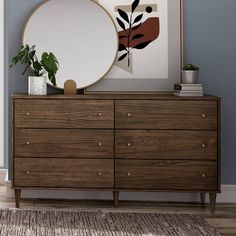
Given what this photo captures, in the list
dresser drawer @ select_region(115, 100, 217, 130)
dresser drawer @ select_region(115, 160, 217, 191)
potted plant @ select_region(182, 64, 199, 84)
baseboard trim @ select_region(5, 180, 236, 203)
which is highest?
potted plant @ select_region(182, 64, 199, 84)

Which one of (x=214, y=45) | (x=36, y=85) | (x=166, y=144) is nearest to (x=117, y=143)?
(x=166, y=144)

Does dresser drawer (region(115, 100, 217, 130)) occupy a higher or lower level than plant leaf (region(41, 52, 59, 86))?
lower

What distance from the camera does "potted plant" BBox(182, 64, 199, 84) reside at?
3855 mm

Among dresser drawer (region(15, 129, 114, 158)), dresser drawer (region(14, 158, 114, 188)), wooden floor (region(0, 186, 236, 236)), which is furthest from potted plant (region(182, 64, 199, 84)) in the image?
wooden floor (region(0, 186, 236, 236))

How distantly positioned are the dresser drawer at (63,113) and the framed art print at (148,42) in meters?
0.38

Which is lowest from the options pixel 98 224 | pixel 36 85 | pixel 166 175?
pixel 98 224

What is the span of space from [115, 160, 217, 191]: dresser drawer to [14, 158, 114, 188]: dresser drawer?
9 cm

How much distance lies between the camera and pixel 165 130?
370cm

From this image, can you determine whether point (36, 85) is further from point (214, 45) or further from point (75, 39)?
point (214, 45)

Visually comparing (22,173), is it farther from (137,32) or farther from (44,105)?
(137,32)

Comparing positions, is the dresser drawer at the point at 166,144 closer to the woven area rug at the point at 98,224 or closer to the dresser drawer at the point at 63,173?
the dresser drawer at the point at 63,173

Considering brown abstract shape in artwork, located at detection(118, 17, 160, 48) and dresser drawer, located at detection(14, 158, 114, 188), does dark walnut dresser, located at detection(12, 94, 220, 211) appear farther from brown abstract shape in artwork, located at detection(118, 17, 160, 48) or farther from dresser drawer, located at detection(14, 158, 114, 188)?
brown abstract shape in artwork, located at detection(118, 17, 160, 48)

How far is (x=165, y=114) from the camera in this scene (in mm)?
3697

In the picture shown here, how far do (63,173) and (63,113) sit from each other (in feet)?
1.29
